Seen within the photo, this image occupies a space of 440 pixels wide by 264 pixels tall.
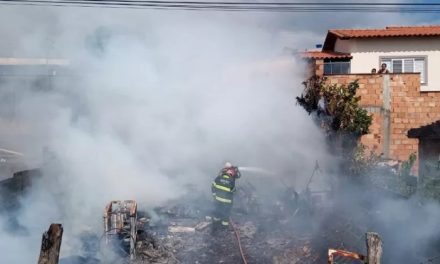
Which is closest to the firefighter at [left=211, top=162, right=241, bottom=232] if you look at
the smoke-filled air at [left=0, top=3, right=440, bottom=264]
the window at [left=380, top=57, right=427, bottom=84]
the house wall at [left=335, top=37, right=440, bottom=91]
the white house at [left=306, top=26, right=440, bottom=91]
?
the smoke-filled air at [left=0, top=3, right=440, bottom=264]

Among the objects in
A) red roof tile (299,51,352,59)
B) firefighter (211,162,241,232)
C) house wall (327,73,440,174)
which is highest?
red roof tile (299,51,352,59)

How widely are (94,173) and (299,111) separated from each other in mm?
5682

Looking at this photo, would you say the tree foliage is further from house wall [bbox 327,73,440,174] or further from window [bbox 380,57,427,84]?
window [bbox 380,57,427,84]

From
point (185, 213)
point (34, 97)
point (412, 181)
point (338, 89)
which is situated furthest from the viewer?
point (34, 97)

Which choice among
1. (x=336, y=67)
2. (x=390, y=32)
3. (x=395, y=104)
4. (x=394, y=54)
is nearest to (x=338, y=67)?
(x=336, y=67)

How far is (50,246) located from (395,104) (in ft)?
36.7

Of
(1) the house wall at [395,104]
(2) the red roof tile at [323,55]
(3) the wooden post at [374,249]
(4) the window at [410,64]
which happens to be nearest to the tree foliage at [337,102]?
(1) the house wall at [395,104]

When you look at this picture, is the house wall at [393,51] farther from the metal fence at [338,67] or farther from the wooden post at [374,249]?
the wooden post at [374,249]

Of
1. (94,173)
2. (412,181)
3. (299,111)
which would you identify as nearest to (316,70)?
(299,111)

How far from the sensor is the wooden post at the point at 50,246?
6.07m

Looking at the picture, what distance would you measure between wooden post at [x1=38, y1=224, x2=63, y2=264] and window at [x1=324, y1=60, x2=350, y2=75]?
42.4 ft

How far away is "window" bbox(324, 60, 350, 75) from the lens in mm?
17562

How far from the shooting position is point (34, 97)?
15188 mm

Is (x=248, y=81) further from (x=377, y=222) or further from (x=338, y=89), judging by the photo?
(x=377, y=222)
